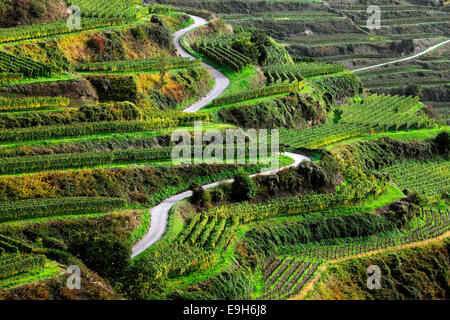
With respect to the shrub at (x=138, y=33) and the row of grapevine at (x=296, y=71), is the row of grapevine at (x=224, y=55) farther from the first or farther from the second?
the shrub at (x=138, y=33)

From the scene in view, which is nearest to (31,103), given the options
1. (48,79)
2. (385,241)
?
(48,79)

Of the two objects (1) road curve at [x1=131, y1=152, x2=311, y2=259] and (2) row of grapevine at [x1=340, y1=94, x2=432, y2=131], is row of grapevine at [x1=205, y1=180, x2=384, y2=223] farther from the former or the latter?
(2) row of grapevine at [x1=340, y1=94, x2=432, y2=131]

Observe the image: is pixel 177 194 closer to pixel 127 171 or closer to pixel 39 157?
pixel 127 171

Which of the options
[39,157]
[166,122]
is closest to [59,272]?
[39,157]

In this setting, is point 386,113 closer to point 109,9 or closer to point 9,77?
point 109,9

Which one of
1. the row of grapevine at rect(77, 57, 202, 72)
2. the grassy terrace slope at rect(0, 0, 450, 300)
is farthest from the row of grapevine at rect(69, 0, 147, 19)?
the row of grapevine at rect(77, 57, 202, 72)

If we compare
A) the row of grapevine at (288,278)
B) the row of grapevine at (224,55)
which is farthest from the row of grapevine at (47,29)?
the row of grapevine at (288,278)
